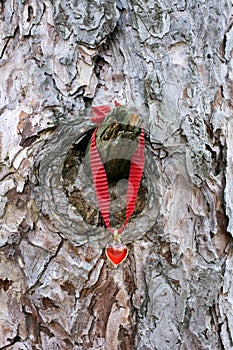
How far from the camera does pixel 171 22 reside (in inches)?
43.5

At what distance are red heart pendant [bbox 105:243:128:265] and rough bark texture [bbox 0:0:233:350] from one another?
23mm

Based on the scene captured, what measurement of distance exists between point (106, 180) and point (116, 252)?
140mm

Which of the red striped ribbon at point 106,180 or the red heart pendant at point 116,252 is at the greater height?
the red striped ribbon at point 106,180

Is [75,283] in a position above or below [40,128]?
below

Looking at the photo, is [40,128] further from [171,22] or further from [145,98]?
[171,22]

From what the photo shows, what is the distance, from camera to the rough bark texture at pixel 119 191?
1.03 m

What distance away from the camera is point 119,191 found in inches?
40.6

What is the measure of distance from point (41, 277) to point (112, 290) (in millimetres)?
142

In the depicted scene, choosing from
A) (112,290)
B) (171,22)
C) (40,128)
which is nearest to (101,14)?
(171,22)

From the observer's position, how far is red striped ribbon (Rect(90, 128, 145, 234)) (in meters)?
1.00

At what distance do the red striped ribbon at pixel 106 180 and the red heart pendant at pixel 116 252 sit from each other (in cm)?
3

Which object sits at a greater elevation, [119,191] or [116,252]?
[119,191]

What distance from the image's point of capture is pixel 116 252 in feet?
3.32

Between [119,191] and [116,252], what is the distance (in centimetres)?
12
